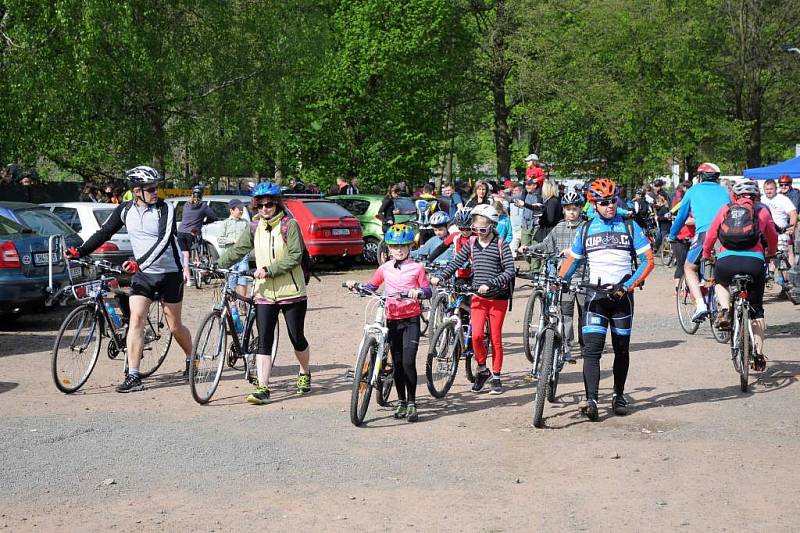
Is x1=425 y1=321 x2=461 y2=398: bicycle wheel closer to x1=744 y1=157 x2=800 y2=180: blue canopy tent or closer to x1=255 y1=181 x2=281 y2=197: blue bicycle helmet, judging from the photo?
x1=255 y1=181 x2=281 y2=197: blue bicycle helmet

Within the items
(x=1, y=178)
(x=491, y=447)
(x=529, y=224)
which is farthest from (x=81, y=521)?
(x=1, y=178)

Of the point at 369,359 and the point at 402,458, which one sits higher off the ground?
the point at 369,359

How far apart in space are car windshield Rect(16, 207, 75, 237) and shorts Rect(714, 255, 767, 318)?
9.70 metres

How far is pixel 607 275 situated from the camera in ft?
29.5

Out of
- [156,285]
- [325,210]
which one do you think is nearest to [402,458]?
[156,285]

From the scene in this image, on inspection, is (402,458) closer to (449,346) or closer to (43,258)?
(449,346)

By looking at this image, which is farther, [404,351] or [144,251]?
[144,251]

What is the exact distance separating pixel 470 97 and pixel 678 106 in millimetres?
7929

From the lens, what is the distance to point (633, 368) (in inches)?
456

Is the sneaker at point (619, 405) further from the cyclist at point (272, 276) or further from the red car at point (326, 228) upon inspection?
the red car at point (326, 228)

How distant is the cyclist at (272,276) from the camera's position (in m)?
9.57

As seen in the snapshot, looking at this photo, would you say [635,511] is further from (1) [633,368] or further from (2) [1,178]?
(2) [1,178]

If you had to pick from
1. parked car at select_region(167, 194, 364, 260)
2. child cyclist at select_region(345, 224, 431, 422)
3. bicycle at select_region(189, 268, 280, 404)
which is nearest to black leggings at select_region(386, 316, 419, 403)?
child cyclist at select_region(345, 224, 431, 422)

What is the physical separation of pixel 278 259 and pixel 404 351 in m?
1.44
